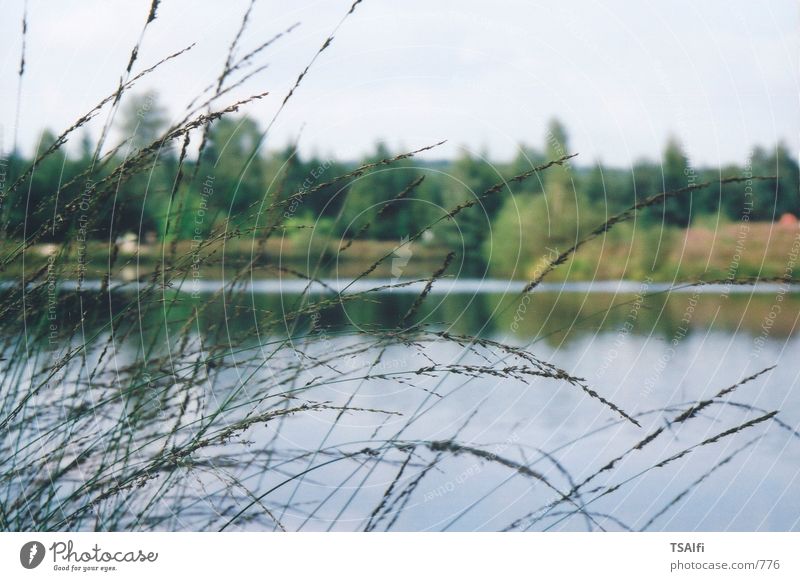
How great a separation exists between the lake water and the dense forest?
0.21 meters

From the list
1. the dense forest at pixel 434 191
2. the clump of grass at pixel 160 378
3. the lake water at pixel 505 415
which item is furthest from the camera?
the dense forest at pixel 434 191

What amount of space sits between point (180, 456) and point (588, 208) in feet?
7.31

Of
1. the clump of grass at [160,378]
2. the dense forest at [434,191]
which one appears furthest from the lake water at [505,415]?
the dense forest at [434,191]

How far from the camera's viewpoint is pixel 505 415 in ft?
10.2

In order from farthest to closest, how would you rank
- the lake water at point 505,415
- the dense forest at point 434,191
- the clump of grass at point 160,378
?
1. the dense forest at point 434,191
2. the lake water at point 505,415
3. the clump of grass at point 160,378

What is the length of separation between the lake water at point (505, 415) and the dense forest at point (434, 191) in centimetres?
21
